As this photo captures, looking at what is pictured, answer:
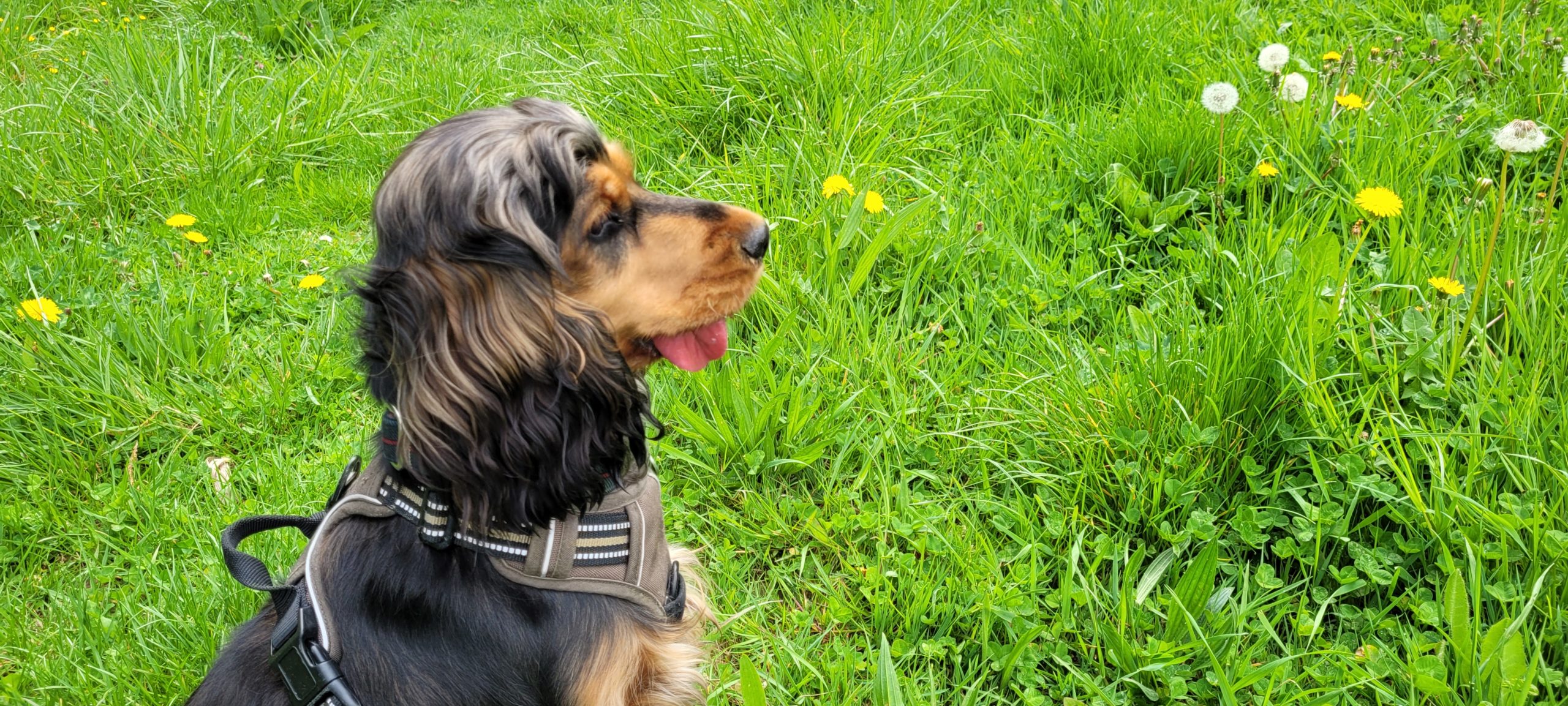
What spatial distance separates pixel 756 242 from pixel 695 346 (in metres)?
0.24

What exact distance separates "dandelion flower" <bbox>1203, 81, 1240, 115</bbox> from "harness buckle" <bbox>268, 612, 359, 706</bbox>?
8.37ft

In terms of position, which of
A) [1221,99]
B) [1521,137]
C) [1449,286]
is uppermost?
[1521,137]

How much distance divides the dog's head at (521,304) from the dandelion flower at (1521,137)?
1.65m

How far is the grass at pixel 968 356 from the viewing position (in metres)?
1.99

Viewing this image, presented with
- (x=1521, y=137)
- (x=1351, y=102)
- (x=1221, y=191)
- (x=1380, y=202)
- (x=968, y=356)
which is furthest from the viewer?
(x=1351, y=102)

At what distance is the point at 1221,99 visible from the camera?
2.76 m

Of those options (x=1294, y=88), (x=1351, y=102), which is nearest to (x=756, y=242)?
(x=1294, y=88)

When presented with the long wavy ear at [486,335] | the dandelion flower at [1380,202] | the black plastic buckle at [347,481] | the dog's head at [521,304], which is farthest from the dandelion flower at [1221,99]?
the black plastic buckle at [347,481]

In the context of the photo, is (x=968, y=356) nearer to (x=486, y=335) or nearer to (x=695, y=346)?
(x=695, y=346)

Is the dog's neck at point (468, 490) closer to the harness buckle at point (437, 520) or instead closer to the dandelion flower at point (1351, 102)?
the harness buckle at point (437, 520)

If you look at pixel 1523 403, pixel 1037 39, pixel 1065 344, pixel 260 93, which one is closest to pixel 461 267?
pixel 1065 344

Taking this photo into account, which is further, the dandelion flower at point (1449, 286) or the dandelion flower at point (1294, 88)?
the dandelion flower at point (1294, 88)

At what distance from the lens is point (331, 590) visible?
1731 mm

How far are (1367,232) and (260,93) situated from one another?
4438 mm
